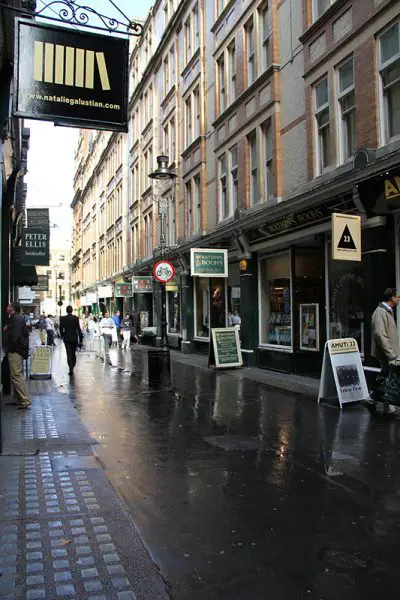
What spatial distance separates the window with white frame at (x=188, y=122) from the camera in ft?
75.8

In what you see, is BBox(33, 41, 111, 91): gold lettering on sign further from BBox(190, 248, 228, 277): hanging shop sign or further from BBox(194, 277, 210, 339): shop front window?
BBox(194, 277, 210, 339): shop front window

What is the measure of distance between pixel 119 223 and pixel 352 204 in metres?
32.0

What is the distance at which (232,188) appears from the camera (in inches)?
730

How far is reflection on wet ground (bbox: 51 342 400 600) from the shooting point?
3449mm

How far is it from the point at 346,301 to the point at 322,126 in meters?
4.36

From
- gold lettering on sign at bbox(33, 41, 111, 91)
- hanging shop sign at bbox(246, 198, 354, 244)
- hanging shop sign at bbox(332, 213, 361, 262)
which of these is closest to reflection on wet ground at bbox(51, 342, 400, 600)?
hanging shop sign at bbox(332, 213, 361, 262)

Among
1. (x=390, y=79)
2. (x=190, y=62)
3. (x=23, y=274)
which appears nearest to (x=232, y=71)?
(x=190, y=62)

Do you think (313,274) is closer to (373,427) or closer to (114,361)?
(373,427)

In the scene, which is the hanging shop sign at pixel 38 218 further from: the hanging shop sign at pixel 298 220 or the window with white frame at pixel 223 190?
the hanging shop sign at pixel 298 220

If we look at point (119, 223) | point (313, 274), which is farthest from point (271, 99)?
point (119, 223)

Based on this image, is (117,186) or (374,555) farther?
(117,186)

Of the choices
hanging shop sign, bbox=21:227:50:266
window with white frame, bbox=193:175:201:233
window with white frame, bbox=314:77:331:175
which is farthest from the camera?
window with white frame, bbox=193:175:201:233

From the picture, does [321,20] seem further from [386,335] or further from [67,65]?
[67,65]

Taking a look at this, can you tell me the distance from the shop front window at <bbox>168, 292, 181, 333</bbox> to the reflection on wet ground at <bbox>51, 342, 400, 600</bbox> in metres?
15.4
